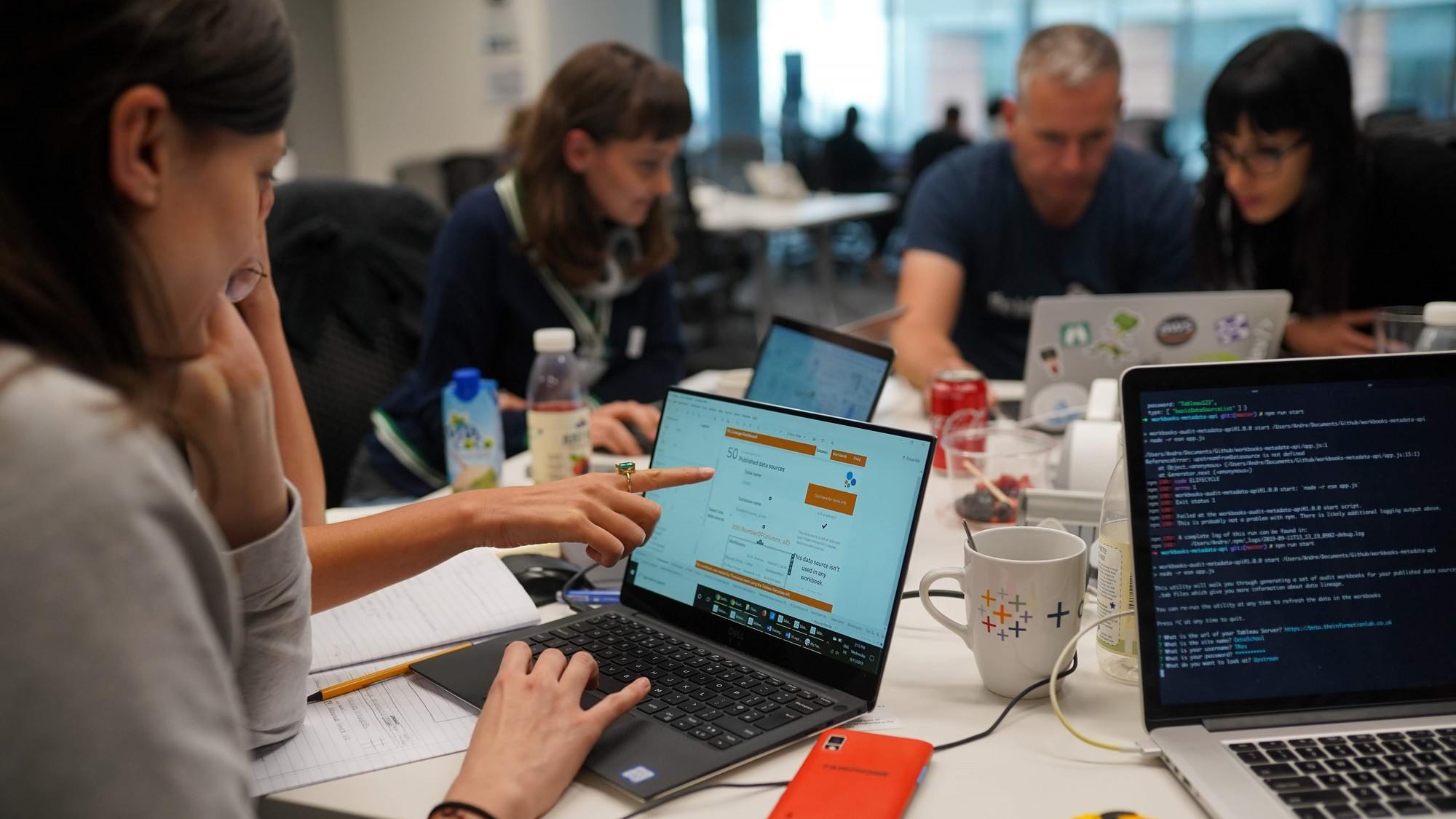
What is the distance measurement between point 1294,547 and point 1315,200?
1.36m

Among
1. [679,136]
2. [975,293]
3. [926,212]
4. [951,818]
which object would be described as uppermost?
[679,136]

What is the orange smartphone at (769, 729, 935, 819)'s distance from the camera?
32.5 inches

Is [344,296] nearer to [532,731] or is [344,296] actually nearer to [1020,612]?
[532,731]

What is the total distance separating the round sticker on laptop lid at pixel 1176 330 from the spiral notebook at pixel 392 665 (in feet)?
3.52

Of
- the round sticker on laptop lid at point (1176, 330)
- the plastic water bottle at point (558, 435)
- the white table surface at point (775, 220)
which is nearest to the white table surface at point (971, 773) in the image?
the plastic water bottle at point (558, 435)

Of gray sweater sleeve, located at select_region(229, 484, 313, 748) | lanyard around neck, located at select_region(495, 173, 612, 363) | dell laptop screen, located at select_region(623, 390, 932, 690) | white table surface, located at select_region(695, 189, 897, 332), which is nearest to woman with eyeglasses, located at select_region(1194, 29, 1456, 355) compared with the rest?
lanyard around neck, located at select_region(495, 173, 612, 363)

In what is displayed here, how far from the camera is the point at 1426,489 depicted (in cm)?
92

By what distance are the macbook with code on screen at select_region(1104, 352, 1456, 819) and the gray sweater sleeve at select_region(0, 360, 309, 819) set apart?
2.27 feet

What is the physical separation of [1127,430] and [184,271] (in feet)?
2.32

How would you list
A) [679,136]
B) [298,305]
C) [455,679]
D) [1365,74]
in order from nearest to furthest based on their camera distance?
[455,679], [298,305], [679,136], [1365,74]

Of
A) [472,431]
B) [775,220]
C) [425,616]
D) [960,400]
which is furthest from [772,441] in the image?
[775,220]

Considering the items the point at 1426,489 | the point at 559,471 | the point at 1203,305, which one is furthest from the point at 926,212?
the point at 1426,489

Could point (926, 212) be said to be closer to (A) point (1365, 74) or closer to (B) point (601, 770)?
(B) point (601, 770)

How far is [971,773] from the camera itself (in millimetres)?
896
